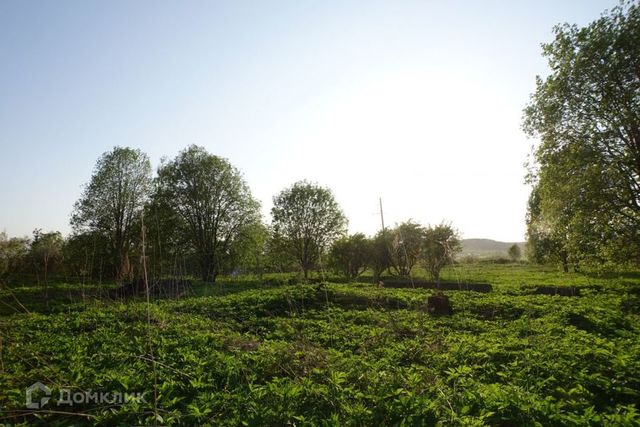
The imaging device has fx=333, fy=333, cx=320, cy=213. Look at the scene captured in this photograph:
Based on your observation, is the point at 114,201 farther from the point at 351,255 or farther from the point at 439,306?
the point at 439,306

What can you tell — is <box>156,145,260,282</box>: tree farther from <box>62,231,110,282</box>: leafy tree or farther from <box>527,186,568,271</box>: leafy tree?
<box>527,186,568,271</box>: leafy tree

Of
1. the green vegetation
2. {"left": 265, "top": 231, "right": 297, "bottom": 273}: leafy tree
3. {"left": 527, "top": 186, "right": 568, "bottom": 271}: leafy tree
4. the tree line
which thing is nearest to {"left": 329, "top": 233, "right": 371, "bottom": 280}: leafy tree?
the tree line

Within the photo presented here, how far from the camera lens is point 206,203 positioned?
33.8m

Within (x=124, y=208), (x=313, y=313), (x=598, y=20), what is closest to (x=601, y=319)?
(x=313, y=313)

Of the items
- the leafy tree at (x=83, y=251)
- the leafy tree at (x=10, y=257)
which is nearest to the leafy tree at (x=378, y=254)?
the leafy tree at (x=83, y=251)

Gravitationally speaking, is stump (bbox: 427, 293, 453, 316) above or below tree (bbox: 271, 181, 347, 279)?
below

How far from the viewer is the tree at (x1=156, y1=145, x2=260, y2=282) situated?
33594 millimetres

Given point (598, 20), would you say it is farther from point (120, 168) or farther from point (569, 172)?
point (120, 168)

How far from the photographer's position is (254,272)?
3725 centimetres

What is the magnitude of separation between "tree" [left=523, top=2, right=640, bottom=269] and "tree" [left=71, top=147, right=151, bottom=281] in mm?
33042

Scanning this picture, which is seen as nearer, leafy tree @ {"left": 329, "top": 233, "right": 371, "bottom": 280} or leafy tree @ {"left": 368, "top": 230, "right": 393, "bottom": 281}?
leafy tree @ {"left": 368, "top": 230, "right": 393, "bottom": 281}

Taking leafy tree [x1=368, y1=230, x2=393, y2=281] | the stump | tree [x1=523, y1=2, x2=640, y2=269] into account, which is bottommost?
the stump

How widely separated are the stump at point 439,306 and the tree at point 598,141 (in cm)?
860

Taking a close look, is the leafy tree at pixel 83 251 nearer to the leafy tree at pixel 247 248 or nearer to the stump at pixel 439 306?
the leafy tree at pixel 247 248
